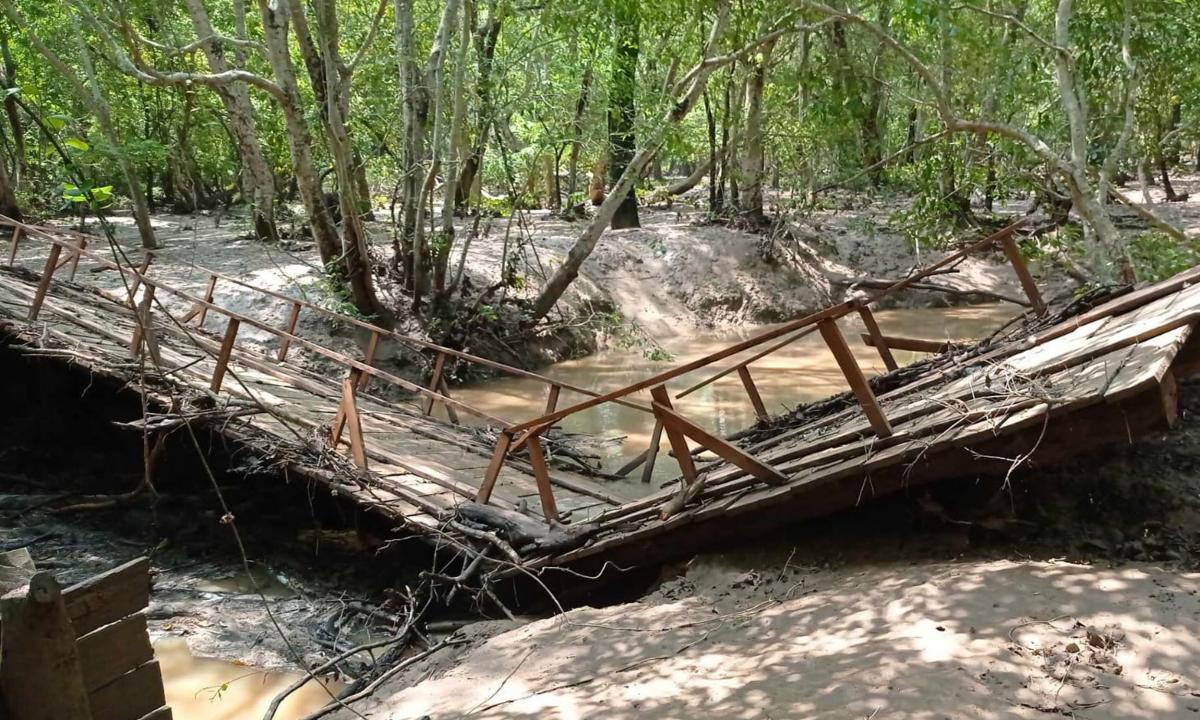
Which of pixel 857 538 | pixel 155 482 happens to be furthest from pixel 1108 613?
pixel 155 482

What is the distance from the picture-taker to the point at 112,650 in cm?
279

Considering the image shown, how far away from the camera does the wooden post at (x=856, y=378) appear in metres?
4.55

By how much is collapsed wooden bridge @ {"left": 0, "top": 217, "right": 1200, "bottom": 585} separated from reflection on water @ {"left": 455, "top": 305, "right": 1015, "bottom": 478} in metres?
2.65

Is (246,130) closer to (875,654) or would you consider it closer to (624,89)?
(624,89)

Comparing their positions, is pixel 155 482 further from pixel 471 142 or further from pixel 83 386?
pixel 471 142

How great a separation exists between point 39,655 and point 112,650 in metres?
0.28

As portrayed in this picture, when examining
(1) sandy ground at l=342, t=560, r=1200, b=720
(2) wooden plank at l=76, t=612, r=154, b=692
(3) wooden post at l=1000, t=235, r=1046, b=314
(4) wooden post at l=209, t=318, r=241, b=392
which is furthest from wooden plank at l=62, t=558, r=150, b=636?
(3) wooden post at l=1000, t=235, r=1046, b=314

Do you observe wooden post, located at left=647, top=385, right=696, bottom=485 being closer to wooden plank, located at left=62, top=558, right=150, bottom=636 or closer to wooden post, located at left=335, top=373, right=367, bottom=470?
wooden post, located at left=335, top=373, right=367, bottom=470

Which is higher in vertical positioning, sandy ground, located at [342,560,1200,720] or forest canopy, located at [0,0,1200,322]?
forest canopy, located at [0,0,1200,322]

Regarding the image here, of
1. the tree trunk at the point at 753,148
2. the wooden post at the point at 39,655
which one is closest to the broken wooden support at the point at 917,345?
the wooden post at the point at 39,655

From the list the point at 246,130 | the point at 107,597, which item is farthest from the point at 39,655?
the point at 246,130

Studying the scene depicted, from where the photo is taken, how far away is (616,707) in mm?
3652

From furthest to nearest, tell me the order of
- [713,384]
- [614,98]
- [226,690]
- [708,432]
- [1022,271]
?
[614,98] → [713,384] → [1022,271] → [708,432] → [226,690]

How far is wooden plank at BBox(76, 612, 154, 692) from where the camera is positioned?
2.72 m
